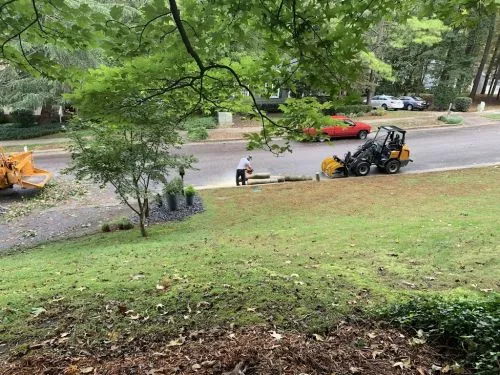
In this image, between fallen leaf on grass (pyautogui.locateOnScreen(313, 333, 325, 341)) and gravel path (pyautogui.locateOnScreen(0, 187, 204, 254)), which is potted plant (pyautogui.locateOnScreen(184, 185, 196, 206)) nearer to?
gravel path (pyautogui.locateOnScreen(0, 187, 204, 254))

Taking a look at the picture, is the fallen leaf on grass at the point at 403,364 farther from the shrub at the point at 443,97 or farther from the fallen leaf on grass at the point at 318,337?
the shrub at the point at 443,97

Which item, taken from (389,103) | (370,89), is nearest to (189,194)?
(370,89)

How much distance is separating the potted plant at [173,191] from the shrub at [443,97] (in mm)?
28868

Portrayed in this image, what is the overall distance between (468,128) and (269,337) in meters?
26.4

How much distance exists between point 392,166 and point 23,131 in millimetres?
22185

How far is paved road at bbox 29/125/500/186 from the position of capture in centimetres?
1661

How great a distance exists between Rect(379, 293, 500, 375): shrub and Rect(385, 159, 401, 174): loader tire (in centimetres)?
1164

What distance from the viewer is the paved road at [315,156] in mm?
16606

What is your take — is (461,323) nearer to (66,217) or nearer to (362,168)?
(66,217)

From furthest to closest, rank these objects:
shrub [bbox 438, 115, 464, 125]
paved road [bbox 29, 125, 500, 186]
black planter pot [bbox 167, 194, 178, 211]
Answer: shrub [bbox 438, 115, 464, 125], paved road [bbox 29, 125, 500, 186], black planter pot [bbox 167, 194, 178, 211]

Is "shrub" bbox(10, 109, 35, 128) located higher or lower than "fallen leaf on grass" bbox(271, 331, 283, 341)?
lower

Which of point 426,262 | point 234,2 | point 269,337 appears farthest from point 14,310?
point 426,262

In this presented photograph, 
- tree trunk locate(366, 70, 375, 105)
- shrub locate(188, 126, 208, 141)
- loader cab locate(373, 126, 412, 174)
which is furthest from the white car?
loader cab locate(373, 126, 412, 174)

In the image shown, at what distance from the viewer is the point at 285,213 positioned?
11.5m
